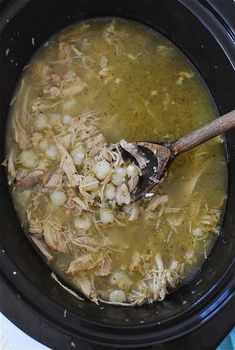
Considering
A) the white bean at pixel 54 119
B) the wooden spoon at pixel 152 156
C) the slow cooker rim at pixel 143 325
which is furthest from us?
the white bean at pixel 54 119

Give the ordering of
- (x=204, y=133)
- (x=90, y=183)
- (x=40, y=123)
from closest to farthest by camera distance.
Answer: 1. (x=204, y=133)
2. (x=90, y=183)
3. (x=40, y=123)

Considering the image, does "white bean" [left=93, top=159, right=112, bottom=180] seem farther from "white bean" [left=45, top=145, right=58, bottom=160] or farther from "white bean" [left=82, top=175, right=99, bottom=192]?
"white bean" [left=45, top=145, right=58, bottom=160]

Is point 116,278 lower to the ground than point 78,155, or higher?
lower

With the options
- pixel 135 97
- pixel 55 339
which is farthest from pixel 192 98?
pixel 55 339

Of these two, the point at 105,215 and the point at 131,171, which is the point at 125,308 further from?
the point at 131,171

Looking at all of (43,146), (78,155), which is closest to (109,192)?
(78,155)

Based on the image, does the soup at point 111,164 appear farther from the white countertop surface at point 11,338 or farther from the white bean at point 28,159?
the white countertop surface at point 11,338

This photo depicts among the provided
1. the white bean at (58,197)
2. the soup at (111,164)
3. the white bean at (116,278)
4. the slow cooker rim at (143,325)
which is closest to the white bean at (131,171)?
the soup at (111,164)
